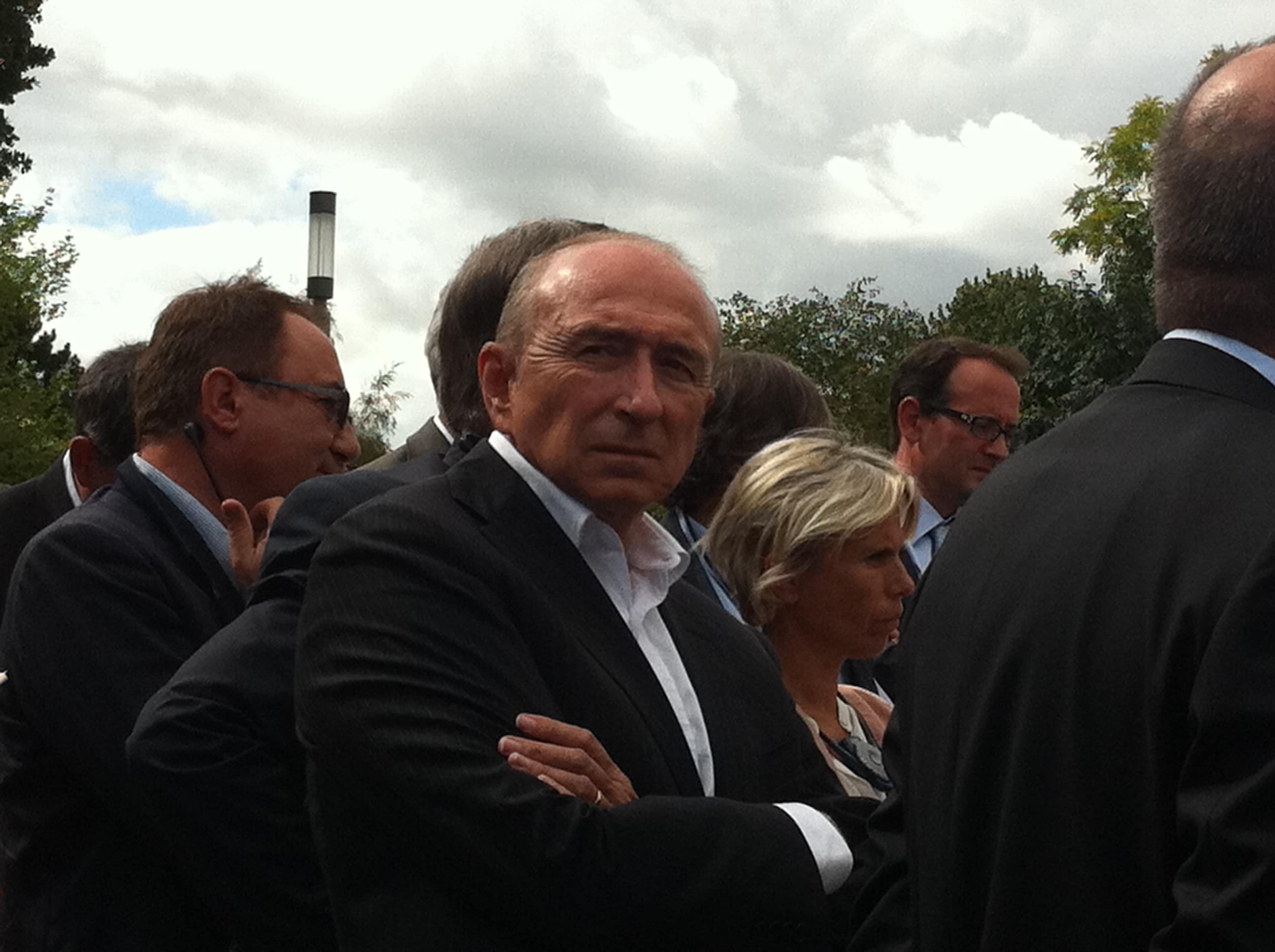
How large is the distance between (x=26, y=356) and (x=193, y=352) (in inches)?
1876

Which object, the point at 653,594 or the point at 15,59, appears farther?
the point at 15,59

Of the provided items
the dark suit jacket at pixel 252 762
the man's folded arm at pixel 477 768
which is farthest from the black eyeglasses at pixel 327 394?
the man's folded arm at pixel 477 768

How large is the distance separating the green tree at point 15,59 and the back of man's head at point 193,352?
87.2 feet

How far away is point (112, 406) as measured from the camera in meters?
5.50

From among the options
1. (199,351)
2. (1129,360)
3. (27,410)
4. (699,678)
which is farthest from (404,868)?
(27,410)

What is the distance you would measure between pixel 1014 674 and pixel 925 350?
5.84 meters

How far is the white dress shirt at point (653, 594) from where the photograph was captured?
9.09ft

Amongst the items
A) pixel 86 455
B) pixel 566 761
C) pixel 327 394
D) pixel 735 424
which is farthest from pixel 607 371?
pixel 86 455

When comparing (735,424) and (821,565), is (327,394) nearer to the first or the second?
(821,565)

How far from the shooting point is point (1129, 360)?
37844 mm

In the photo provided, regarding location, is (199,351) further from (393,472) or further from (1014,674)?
(1014,674)

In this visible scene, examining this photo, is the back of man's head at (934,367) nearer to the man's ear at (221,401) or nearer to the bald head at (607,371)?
the man's ear at (221,401)

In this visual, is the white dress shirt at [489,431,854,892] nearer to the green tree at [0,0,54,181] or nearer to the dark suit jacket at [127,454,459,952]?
the dark suit jacket at [127,454,459,952]

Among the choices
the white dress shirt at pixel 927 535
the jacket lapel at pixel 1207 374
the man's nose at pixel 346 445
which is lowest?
the white dress shirt at pixel 927 535
